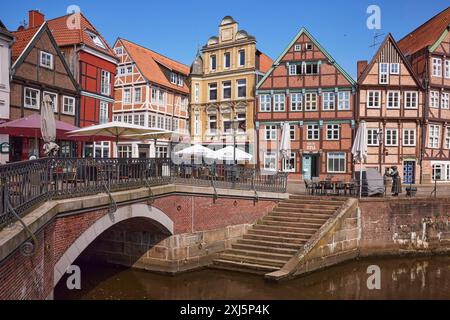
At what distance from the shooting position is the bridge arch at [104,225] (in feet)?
31.1

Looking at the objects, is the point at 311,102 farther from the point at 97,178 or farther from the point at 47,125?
the point at 47,125

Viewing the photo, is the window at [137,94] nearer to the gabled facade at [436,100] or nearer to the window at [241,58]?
the window at [241,58]

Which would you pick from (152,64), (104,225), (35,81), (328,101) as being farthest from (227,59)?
(104,225)

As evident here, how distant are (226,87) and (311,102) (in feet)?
26.7

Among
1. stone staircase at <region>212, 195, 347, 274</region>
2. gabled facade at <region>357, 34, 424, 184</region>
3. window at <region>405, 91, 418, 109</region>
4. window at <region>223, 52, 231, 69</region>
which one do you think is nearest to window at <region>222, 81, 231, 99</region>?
window at <region>223, 52, 231, 69</region>

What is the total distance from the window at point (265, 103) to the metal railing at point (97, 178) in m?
14.8

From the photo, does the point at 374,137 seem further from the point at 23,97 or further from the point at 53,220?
the point at 53,220

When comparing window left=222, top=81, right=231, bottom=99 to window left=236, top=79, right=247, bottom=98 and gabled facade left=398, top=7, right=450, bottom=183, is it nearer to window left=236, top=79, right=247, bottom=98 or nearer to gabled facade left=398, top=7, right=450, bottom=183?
window left=236, top=79, right=247, bottom=98

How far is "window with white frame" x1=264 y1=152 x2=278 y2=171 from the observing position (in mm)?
33688

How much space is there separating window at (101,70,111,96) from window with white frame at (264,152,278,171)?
13.6 m

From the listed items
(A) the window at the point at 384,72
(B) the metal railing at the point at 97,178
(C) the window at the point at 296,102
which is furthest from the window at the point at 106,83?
(A) the window at the point at 384,72

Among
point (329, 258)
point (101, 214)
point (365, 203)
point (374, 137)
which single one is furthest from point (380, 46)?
point (101, 214)

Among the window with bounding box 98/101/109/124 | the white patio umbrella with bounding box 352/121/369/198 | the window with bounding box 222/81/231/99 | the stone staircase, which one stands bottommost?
the stone staircase
